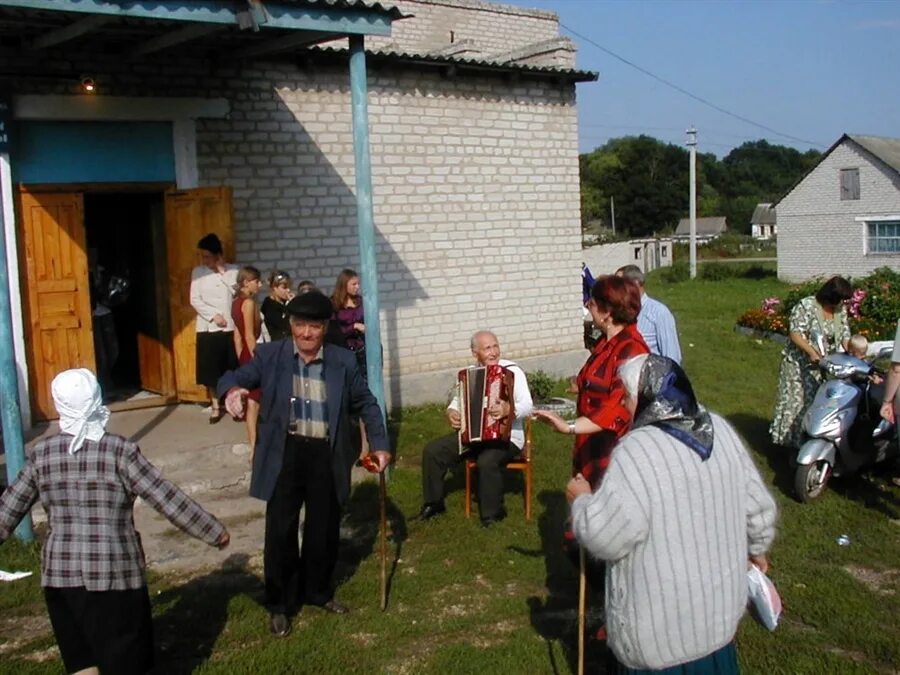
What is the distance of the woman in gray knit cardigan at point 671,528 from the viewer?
3268mm

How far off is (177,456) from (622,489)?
5962 millimetres

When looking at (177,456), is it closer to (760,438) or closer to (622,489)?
(760,438)

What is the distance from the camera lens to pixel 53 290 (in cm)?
959

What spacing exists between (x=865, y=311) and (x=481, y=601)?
13299 millimetres

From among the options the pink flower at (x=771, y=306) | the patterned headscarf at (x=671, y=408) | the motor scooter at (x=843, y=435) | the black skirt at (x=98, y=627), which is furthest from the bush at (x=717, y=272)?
the patterned headscarf at (x=671, y=408)

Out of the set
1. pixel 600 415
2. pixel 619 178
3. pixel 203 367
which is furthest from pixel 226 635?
pixel 619 178

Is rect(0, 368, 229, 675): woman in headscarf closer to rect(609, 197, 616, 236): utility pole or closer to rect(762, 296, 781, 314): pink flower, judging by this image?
rect(762, 296, 781, 314): pink flower

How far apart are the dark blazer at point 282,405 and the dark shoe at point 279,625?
2.13 feet

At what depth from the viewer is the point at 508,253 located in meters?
12.9

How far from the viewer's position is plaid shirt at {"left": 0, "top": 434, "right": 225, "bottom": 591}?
4.30 metres

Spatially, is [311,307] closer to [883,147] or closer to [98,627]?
[98,627]

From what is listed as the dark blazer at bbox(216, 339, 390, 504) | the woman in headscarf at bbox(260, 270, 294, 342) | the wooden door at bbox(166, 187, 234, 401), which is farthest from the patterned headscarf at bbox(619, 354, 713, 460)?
the wooden door at bbox(166, 187, 234, 401)

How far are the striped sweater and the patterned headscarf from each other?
0.04 meters

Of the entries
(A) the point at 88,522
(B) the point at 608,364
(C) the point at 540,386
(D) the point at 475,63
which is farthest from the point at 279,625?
(D) the point at 475,63
